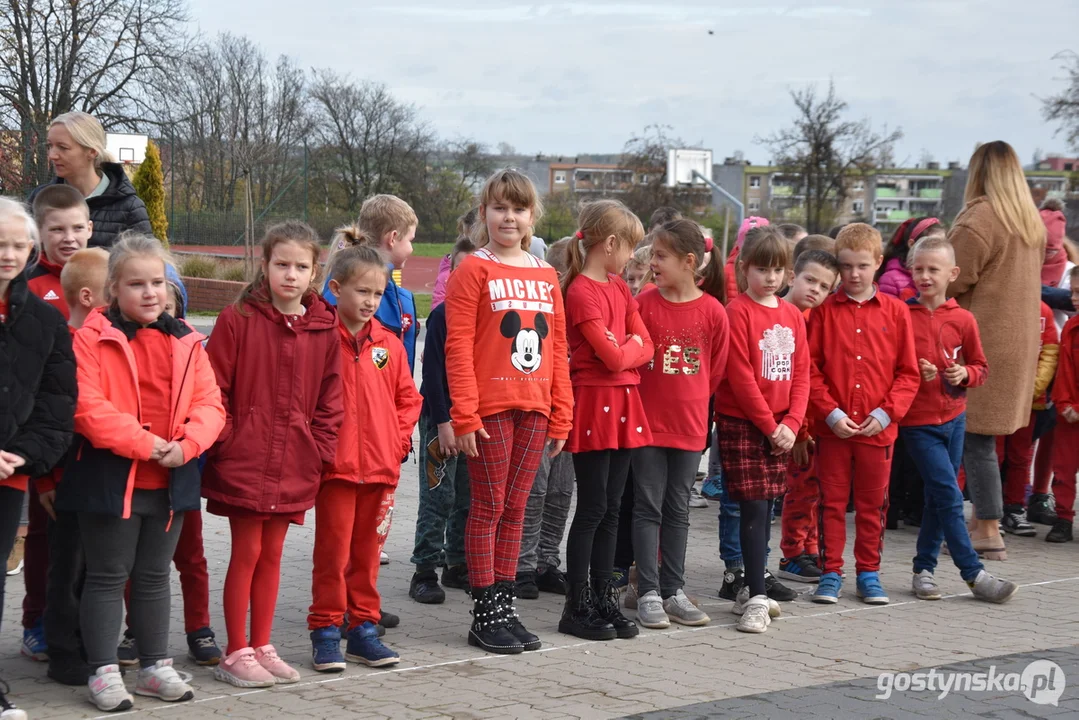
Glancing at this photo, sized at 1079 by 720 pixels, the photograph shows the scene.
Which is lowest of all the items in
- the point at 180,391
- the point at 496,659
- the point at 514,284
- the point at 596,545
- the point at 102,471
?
the point at 496,659

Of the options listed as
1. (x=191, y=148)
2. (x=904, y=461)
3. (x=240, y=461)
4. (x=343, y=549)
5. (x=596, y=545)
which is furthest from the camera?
(x=191, y=148)

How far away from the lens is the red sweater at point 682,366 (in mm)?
5500

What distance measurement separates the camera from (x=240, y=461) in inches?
175

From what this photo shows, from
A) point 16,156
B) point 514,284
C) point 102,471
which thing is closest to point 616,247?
point 514,284

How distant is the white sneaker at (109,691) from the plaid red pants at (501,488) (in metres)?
1.47

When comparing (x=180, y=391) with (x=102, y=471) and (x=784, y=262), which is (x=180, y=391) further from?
(x=784, y=262)

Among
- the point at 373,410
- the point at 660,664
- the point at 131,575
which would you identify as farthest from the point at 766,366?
the point at 131,575

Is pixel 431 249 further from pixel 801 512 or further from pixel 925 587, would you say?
pixel 925 587

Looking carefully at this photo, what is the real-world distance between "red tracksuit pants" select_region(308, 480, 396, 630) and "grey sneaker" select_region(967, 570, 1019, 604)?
312cm

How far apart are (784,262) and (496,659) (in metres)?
2.31

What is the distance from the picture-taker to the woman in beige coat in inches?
285

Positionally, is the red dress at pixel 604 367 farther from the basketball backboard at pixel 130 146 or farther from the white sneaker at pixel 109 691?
the basketball backboard at pixel 130 146

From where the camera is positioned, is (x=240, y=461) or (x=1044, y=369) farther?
(x=1044, y=369)

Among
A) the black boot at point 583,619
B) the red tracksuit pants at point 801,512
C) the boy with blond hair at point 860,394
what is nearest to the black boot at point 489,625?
the black boot at point 583,619
